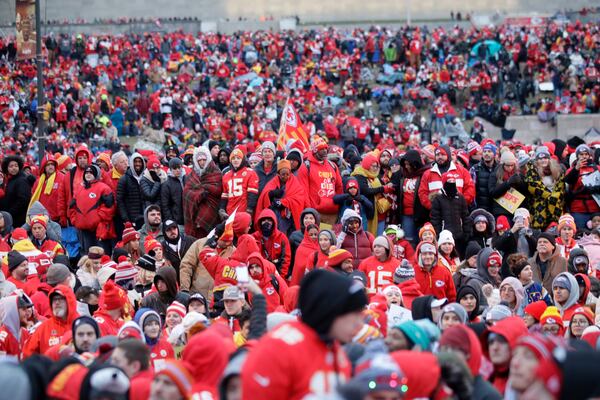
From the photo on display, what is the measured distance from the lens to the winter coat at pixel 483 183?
553 inches

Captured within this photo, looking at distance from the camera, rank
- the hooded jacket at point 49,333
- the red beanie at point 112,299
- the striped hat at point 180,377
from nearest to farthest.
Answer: the striped hat at point 180,377 < the hooded jacket at point 49,333 < the red beanie at point 112,299

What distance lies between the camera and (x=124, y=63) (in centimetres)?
3741

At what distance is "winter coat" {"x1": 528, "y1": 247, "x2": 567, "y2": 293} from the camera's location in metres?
11.4

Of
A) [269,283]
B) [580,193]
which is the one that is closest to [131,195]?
[269,283]

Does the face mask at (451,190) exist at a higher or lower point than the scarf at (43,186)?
higher

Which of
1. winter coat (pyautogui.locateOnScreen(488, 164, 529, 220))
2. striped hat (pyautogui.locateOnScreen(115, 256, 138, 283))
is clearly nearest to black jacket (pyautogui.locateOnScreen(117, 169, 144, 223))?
striped hat (pyautogui.locateOnScreen(115, 256, 138, 283))

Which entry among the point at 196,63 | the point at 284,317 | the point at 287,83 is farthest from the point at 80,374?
the point at 196,63

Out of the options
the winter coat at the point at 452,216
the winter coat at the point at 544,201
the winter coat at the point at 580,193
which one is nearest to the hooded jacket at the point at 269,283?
the winter coat at the point at 452,216

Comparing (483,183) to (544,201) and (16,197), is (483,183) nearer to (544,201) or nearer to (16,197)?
(544,201)

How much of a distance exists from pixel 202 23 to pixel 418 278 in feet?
121

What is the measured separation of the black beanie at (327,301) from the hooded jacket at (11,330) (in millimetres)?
4484

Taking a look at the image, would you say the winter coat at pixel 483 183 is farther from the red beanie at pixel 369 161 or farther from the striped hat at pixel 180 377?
the striped hat at pixel 180 377

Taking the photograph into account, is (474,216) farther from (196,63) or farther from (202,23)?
(202,23)

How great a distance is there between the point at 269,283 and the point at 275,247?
64.5 inches
